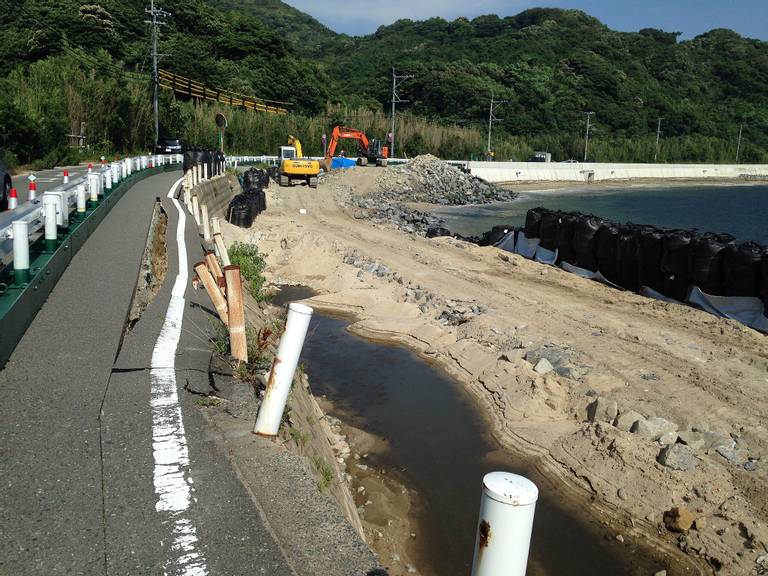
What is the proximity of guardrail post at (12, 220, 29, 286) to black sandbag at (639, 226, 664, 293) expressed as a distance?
1334 cm

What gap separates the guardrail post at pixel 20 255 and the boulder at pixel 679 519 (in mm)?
7160

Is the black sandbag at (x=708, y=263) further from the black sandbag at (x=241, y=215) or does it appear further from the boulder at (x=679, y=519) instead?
the black sandbag at (x=241, y=215)

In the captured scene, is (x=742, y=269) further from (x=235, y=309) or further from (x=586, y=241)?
(x=235, y=309)

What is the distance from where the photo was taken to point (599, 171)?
91.4 meters

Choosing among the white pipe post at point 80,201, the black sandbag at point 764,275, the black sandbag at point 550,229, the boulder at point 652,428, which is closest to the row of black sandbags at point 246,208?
the black sandbag at point 550,229

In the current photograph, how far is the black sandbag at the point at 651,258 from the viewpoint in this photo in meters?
16.3

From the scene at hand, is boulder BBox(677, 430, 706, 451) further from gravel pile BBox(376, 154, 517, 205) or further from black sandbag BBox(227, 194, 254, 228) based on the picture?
gravel pile BBox(376, 154, 517, 205)

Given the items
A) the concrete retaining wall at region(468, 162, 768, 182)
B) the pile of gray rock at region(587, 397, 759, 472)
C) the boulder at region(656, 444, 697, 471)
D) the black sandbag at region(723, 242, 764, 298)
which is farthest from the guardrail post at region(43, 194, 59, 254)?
the concrete retaining wall at region(468, 162, 768, 182)

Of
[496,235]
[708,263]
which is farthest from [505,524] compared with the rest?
[496,235]

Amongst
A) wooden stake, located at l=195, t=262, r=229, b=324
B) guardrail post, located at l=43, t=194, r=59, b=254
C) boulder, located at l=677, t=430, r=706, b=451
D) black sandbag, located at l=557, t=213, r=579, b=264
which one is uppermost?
guardrail post, located at l=43, t=194, r=59, b=254

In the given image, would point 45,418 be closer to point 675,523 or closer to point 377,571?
point 377,571

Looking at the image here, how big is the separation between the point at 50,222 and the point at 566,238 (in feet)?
→ 48.9

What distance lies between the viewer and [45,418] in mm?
5168

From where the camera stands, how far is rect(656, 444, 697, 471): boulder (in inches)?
304
